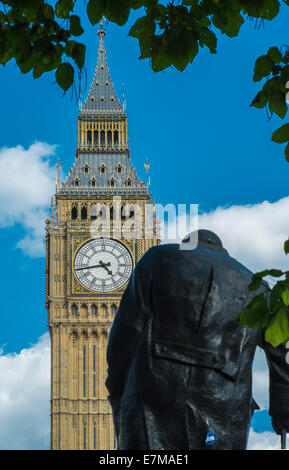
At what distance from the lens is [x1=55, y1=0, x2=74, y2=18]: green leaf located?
26.5ft

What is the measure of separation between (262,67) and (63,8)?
5.00ft

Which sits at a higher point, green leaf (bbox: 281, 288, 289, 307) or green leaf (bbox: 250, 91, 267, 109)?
green leaf (bbox: 250, 91, 267, 109)

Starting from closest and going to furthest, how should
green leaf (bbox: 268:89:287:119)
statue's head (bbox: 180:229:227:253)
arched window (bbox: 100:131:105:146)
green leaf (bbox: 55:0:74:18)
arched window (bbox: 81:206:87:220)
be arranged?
green leaf (bbox: 268:89:287:119) < green leaf (bbox: 55:0:74:18) < statue's head (bbox: 180:229:227:253) < arched window (bbox: 81:206:87:220) < arched window (bbox: 100:131:105:146)

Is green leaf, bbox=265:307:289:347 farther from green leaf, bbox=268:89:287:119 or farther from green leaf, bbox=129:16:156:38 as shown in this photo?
green leaf, bbox=129:16:156:38

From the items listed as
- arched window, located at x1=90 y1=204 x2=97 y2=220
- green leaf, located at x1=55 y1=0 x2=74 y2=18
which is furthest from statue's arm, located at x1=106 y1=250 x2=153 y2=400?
arched window, located at x1=90 y1=204 x2=97 y2=220

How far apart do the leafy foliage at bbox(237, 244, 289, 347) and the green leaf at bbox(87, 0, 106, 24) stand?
2089 mm

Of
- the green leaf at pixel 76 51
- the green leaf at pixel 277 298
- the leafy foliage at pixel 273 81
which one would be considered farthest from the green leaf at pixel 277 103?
the green leaf at pixel 76 51

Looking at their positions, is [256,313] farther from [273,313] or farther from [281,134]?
[281,134]

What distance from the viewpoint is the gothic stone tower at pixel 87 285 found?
198 feet

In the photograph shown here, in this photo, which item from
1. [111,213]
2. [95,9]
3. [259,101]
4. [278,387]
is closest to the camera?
[95,9]

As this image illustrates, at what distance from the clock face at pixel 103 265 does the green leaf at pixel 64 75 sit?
5249 cm

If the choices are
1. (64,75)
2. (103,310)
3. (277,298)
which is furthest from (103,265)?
(277,298)

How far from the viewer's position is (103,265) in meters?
60.4

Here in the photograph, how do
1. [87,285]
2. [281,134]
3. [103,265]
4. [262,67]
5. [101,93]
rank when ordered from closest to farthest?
[281,134]
[262,67]
[103,265]
[87,285]
[101,93]
